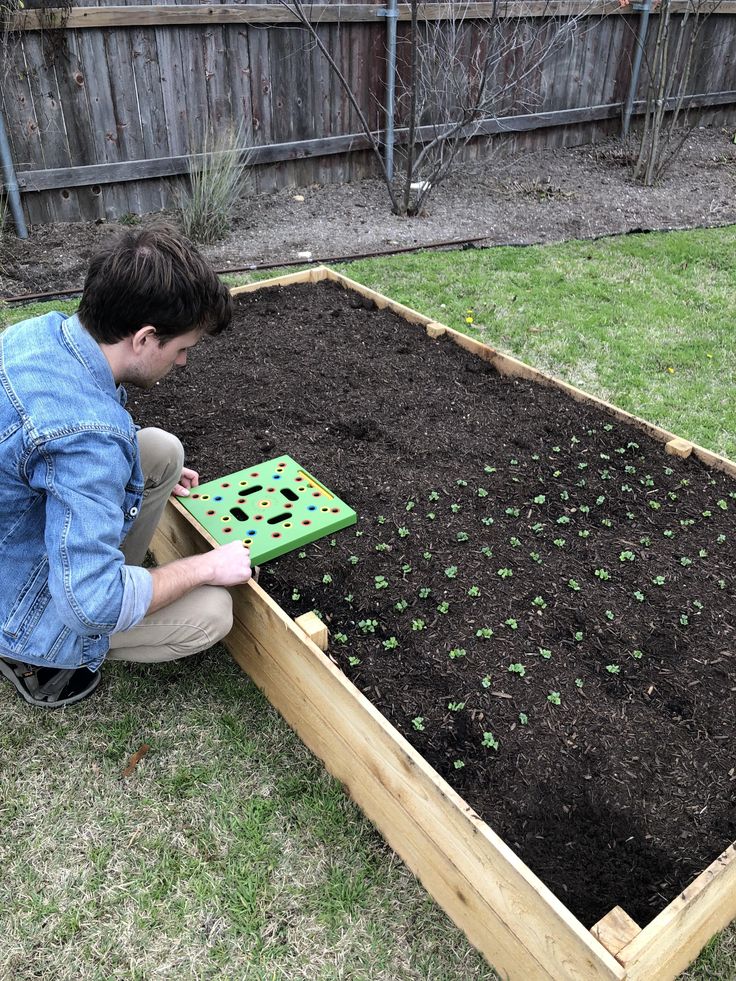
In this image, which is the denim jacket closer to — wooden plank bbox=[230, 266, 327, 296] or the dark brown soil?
the dark brown soil

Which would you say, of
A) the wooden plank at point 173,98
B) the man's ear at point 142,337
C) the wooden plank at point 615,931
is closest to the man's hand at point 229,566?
the man's ear at point 142,337

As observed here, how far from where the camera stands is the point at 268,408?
3.47m

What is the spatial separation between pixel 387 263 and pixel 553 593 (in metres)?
3.88

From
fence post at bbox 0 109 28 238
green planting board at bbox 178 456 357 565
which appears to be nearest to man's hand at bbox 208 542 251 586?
green planting board at bbox 178 456 357 565

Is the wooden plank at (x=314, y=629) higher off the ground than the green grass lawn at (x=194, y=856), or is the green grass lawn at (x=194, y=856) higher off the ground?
the wooden plank at (x=314, y=629)

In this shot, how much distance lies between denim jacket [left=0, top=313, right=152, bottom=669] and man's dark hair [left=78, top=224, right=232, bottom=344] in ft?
0.24

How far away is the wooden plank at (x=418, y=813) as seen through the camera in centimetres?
150

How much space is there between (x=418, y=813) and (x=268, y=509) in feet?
4.19

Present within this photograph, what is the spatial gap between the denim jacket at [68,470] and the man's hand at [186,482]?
2.93ft

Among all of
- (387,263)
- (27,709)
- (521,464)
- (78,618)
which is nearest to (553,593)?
(521,464)

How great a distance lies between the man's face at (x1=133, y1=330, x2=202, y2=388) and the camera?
1.82m

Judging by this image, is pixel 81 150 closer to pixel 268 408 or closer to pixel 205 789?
pixel 268 408

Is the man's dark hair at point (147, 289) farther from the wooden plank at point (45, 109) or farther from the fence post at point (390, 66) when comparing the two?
the fence post at point (390, 66)

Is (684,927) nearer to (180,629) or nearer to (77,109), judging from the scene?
(180,629)
